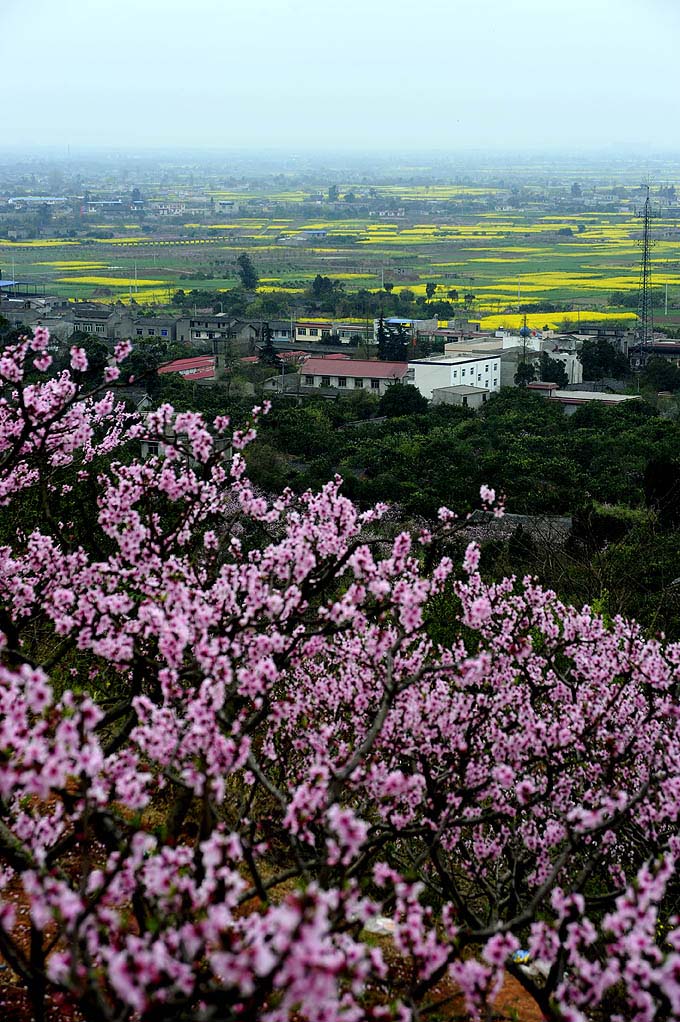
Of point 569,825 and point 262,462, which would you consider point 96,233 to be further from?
point 569,825

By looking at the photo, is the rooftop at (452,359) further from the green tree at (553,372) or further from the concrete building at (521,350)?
the green tree at (553,372)

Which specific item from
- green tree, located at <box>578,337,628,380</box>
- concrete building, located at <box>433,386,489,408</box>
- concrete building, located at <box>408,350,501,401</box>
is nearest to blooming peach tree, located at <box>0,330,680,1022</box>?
concrete building, located at <box>433,386,489,408</box>

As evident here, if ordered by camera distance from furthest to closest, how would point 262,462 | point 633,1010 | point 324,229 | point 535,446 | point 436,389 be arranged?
point 324,229
point 436,389
point 535,446
point 262,462
point 633,1010

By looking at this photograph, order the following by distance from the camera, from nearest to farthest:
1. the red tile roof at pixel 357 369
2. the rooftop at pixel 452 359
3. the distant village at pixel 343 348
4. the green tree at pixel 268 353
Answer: the rooftop at pixel 452 359 < the distant village at pixel 343 348 < the red tile roof at pixel 357 369 < the green tree at pixel 268 353

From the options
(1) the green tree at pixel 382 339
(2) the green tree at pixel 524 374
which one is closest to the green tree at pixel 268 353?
(1) the green tree at pixel 382 339

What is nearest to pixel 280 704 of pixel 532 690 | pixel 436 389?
pixel 532 690

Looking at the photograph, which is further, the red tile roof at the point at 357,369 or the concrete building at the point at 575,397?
the red tile roof at the point at 357,369

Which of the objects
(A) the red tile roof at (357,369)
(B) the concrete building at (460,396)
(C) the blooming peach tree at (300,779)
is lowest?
(B) the concrete building at (460,396)

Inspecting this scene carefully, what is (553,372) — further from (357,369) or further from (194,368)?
(194,368)
